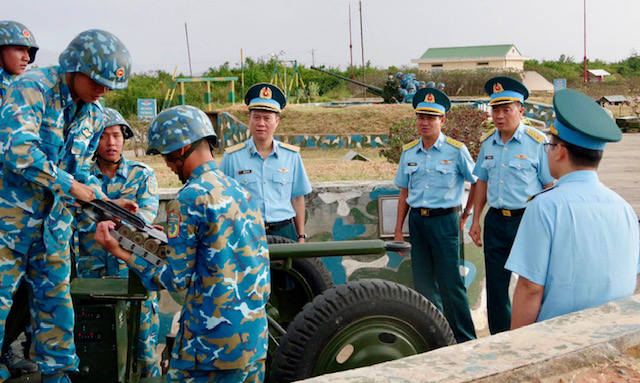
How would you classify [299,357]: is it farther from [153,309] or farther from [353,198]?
[353,198]

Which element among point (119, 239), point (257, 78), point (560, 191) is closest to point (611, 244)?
point (560, 191)

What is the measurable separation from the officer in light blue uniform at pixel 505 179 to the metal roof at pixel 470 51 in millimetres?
64908

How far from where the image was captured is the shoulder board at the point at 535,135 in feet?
15.9

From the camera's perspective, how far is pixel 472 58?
220ft

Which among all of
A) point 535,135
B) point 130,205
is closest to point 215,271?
point 130,205

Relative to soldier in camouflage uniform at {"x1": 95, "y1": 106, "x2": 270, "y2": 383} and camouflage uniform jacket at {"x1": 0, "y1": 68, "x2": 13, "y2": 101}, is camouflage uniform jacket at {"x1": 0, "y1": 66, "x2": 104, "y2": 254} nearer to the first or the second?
soldier in camouflage uniform at {"x1": 95, "y1": 106, "x2": 270, "y2": 383}

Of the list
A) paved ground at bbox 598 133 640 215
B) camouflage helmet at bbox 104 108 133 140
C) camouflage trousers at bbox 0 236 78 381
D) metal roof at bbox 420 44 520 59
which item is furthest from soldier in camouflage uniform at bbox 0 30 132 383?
metal roof at bbox 420 44 520 59

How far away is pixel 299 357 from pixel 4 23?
127 inches

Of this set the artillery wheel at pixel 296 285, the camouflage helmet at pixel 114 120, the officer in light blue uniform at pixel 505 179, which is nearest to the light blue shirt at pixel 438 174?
the officer in light blue uniform at pixel 505 179

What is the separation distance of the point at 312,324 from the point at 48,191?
1349 mm

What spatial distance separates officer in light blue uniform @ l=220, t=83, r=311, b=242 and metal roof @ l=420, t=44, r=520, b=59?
65200mm

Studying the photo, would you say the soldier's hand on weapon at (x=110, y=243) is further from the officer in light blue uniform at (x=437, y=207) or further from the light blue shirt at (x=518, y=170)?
the light blue shirt at (x=518, y=170)

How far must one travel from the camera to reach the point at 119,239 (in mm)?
2680

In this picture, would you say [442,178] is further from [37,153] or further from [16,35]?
[16,35]
